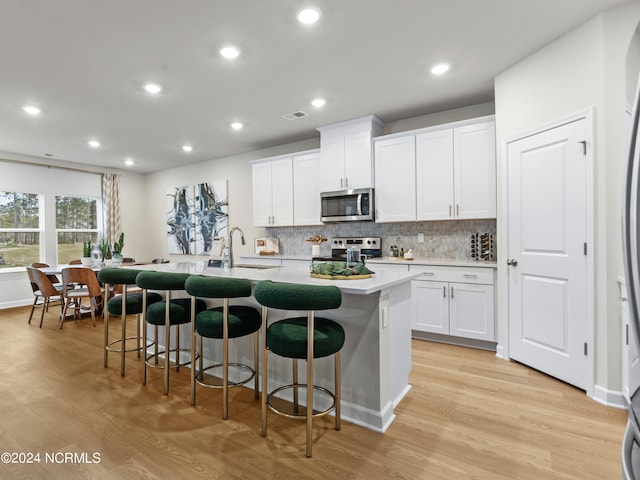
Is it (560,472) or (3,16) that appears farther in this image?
(3,16)

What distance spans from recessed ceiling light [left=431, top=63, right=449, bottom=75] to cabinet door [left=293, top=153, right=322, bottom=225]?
1.99 meters

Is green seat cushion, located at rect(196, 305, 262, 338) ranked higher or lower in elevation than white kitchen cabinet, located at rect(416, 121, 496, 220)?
lower

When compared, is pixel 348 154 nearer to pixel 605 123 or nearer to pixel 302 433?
pixel 605 123

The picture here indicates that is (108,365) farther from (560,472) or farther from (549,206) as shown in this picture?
(549,206)

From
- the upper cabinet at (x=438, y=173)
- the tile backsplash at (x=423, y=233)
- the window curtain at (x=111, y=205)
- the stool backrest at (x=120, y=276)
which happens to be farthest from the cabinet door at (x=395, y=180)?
the window curtain at (x=111, y=205)

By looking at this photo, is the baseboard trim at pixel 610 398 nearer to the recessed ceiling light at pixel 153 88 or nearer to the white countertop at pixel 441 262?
the white countertop at pixel 441 262

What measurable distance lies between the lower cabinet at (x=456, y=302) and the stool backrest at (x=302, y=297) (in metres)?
2.21

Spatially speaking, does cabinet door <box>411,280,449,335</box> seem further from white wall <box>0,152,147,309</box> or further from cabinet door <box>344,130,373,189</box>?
white wall <box>0,152,147,309</box>

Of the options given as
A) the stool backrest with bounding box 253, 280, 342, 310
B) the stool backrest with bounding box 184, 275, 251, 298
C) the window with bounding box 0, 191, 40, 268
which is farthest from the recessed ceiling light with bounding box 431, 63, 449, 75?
the window with bounding box 0, 191, 40, 268

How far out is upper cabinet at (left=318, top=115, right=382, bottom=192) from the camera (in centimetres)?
417

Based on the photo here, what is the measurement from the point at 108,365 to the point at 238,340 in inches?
54.9

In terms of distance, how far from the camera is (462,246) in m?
3.92

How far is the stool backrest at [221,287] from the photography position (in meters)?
2.03

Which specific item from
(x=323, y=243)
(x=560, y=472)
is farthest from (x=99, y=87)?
(x=560, y=472)
